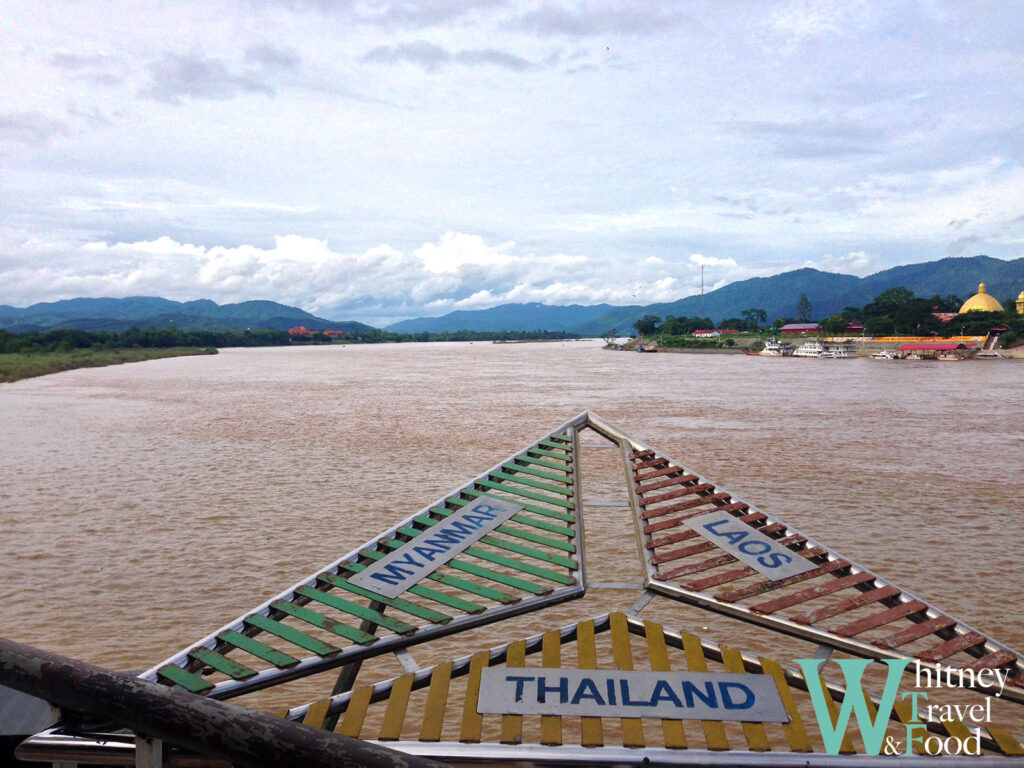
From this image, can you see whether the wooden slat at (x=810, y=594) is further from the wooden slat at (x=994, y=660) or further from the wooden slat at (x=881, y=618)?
the wooden slat at (x=994, y=660)

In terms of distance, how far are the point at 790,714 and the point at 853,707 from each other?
1.46ft

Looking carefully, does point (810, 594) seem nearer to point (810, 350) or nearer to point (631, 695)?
point (631, 695)

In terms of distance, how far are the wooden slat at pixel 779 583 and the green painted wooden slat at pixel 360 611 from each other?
232 cm

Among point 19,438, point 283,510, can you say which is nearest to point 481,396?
point 19,438

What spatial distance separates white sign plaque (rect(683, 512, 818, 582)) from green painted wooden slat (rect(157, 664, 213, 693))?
13.8 ft

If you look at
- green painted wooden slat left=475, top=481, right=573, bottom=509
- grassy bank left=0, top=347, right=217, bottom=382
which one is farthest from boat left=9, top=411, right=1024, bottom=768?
grassy bank left=0, top=347, right=217, bottom=382

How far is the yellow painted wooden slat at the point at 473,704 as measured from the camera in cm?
362

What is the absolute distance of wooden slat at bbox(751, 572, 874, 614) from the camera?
204 inches

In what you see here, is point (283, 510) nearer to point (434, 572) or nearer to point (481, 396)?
point (434, 572)

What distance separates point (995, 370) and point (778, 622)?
52705 millimetres

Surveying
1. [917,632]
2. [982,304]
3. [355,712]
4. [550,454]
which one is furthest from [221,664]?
[982,304]

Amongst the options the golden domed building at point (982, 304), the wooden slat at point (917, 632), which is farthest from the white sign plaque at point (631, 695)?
the golden domed building at point (982, 304)

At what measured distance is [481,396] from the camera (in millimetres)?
31359

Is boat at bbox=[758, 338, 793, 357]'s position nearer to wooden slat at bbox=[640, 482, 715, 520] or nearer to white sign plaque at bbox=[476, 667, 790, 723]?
wooden slat at bbox=[640, 482, 715, 520]
